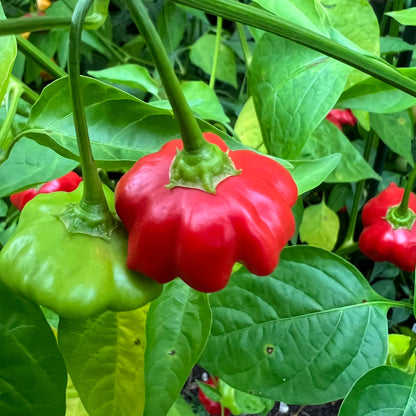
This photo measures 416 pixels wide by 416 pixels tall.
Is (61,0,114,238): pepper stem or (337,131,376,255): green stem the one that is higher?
(61,0,114,238): pepper stem

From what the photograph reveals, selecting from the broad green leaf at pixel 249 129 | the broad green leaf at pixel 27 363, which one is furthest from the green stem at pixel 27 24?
the broad green leaf at pixel 249 129

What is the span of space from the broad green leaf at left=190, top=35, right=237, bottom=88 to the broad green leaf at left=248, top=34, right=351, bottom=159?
0.46 meters

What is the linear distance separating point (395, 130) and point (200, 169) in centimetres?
63

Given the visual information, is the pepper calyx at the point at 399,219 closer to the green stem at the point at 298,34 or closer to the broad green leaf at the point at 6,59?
the green stem at the point at 298,34

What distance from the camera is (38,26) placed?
35 cm

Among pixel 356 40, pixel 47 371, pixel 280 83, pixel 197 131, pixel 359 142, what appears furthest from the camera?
pixel 359 142

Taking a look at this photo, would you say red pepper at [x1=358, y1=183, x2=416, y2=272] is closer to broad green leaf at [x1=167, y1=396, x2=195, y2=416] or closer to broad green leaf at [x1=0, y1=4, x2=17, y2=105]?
broad green leaf at [x1=167, y1=396, x2=195, y2=416]

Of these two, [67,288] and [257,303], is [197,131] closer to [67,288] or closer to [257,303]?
[67,288]

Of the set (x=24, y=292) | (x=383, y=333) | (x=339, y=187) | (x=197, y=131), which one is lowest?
(x=339, y=187)

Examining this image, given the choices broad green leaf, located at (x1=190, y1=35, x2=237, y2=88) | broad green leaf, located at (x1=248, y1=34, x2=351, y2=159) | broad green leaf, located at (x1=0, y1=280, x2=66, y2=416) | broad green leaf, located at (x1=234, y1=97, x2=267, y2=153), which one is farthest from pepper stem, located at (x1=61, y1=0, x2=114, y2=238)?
broad green leaf, located at (x1=190, y1=35, x2=237, y2=88)

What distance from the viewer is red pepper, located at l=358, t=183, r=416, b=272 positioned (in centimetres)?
85

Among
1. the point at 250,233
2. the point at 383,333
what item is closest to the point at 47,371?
the point at 250,233

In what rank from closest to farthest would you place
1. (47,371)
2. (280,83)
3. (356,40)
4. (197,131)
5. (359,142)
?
(197,131) < (47,371) < (280,83) < (356,40) < (359,142)

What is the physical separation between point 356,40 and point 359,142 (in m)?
0.49
